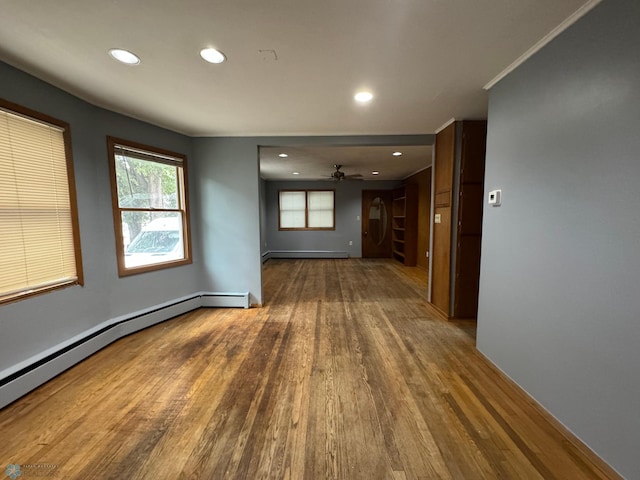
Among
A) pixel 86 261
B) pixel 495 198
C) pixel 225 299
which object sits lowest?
pixel 225 299

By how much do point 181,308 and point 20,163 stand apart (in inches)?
84.7

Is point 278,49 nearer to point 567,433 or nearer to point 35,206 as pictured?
point 35,206

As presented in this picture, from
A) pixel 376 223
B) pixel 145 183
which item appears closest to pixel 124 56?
pixel 145 183

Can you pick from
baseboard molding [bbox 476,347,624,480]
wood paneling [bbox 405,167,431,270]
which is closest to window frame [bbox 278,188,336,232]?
wood paneling [bbox 405,167,431,270]

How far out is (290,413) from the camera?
169cm

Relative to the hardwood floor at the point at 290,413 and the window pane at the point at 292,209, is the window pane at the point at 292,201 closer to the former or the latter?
→ the window pane at the point at 292,209

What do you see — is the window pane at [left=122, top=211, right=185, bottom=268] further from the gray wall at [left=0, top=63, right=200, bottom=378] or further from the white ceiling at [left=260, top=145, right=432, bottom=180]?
the white ceiling at [left=260, top=145, right=432, bottom=180]

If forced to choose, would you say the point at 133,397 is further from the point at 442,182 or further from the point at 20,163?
the point at 442,182

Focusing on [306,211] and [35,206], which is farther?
[306,211]

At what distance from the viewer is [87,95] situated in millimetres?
2348

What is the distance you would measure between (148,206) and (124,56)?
1732 millimetres

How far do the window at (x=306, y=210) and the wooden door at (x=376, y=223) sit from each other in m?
1.02

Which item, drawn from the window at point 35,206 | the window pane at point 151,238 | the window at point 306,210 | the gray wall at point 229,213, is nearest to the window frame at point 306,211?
the window at point 306,210

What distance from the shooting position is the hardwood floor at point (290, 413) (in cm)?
133
